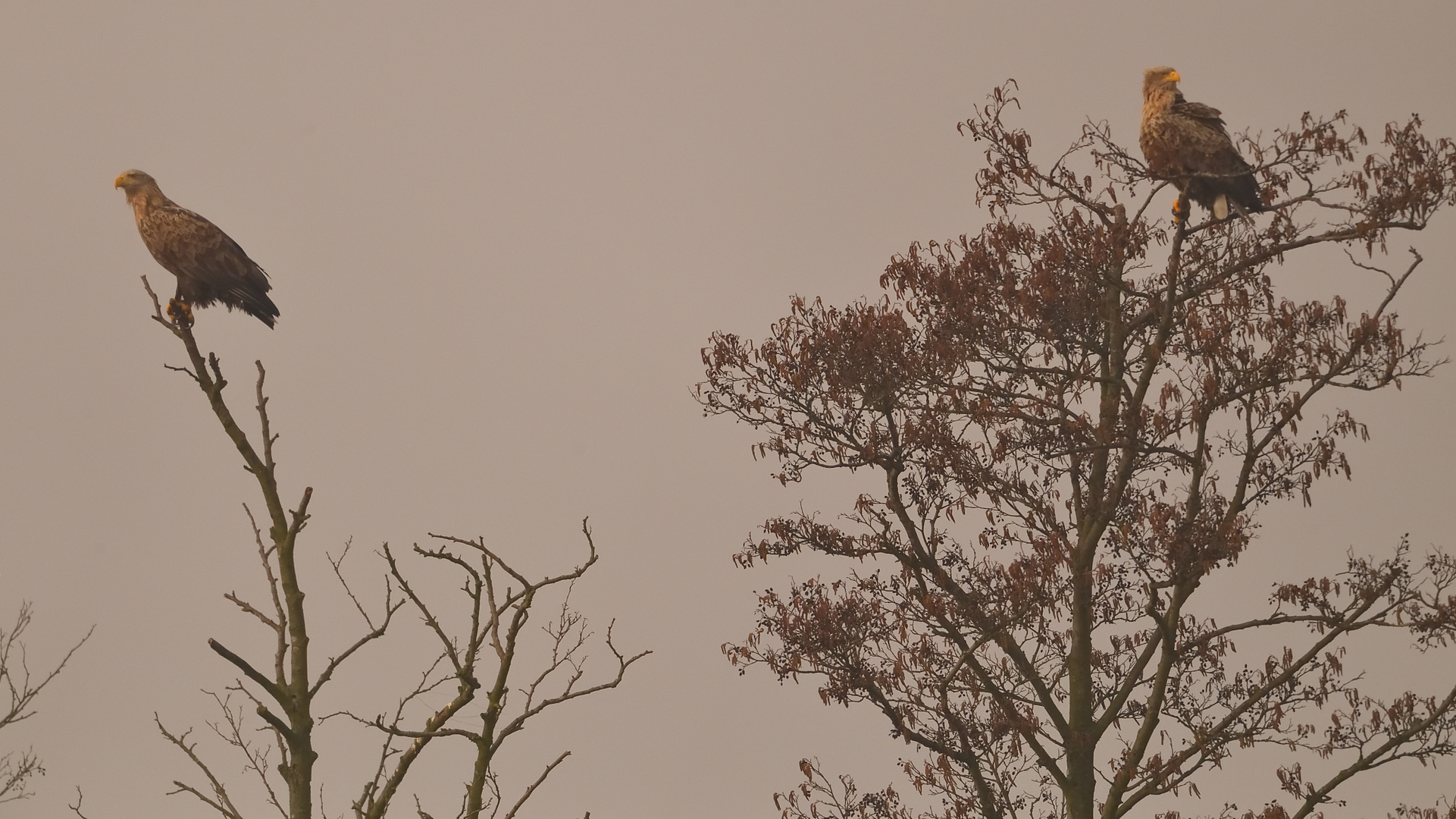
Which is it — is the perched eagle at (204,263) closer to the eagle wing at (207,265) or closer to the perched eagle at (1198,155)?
the eagle wing at (207,265)

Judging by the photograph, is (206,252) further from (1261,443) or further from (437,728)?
(1261,443)

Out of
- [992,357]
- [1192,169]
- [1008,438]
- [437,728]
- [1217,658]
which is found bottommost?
[437,728]

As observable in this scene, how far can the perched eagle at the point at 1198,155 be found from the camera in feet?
26.9

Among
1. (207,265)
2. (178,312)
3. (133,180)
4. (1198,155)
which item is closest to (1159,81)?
(1198,155)

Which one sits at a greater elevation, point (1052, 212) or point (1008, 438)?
point (1052, 212)

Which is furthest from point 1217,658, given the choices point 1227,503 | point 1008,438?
point 1008,438

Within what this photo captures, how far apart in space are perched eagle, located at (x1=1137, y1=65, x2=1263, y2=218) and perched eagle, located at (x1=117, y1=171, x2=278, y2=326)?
5.17 metres

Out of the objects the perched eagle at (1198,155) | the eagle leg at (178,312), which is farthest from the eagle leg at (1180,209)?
the eagle leg at (178,312)

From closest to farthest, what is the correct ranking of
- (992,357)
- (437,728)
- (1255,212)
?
(437,728) < (1255,212) < (992,357)

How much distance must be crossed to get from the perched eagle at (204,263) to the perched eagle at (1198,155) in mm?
5174

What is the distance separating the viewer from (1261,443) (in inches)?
329

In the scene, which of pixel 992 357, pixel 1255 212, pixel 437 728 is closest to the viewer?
pixel 437 728

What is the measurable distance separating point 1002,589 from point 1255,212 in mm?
2562

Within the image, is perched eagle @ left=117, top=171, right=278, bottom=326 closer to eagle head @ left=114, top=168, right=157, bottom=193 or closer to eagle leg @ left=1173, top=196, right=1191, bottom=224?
eagle head @ left=114, top=168, right=157, bottom=193
